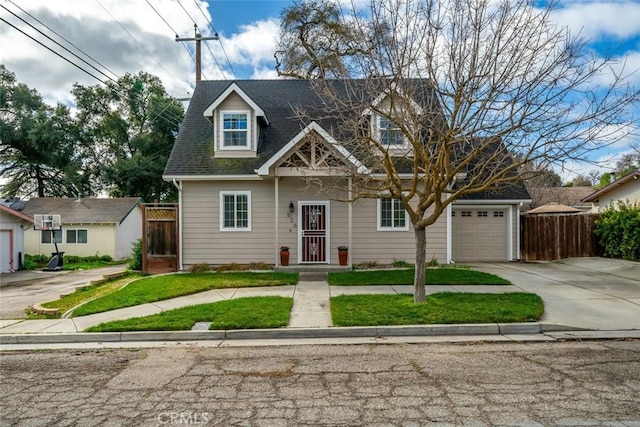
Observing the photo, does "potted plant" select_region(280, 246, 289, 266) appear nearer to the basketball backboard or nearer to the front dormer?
the front dormer

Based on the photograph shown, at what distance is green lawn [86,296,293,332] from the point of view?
284 inches

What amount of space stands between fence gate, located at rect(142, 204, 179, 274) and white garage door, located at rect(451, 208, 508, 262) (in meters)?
10.8

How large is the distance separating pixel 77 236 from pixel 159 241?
15541 millimetres

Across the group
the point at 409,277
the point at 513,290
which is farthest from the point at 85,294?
the point at 513,290

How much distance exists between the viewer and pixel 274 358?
5.84 meters

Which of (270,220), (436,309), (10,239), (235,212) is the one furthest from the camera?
(10,239)

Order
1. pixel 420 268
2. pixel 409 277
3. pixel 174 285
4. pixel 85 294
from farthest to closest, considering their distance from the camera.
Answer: pixel 409 277
pixel 85 294
pixel 174 285
pixel 420 268

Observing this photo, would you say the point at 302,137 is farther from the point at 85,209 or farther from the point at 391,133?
the point at 85,209

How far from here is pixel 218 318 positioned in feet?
25.0

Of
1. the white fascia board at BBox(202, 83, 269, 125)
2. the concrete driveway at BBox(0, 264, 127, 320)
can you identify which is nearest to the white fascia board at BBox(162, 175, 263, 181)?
the white fascia board at BBox(202, 83, 269, 125)

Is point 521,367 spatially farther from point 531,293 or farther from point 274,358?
point 531,293

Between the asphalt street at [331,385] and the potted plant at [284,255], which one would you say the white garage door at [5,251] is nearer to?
the potted plant at [284,255]

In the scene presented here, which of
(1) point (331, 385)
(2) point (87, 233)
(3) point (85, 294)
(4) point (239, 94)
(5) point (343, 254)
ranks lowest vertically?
(3) point (85, 294)

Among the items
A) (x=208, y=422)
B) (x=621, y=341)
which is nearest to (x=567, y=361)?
(x=621, y=341)
